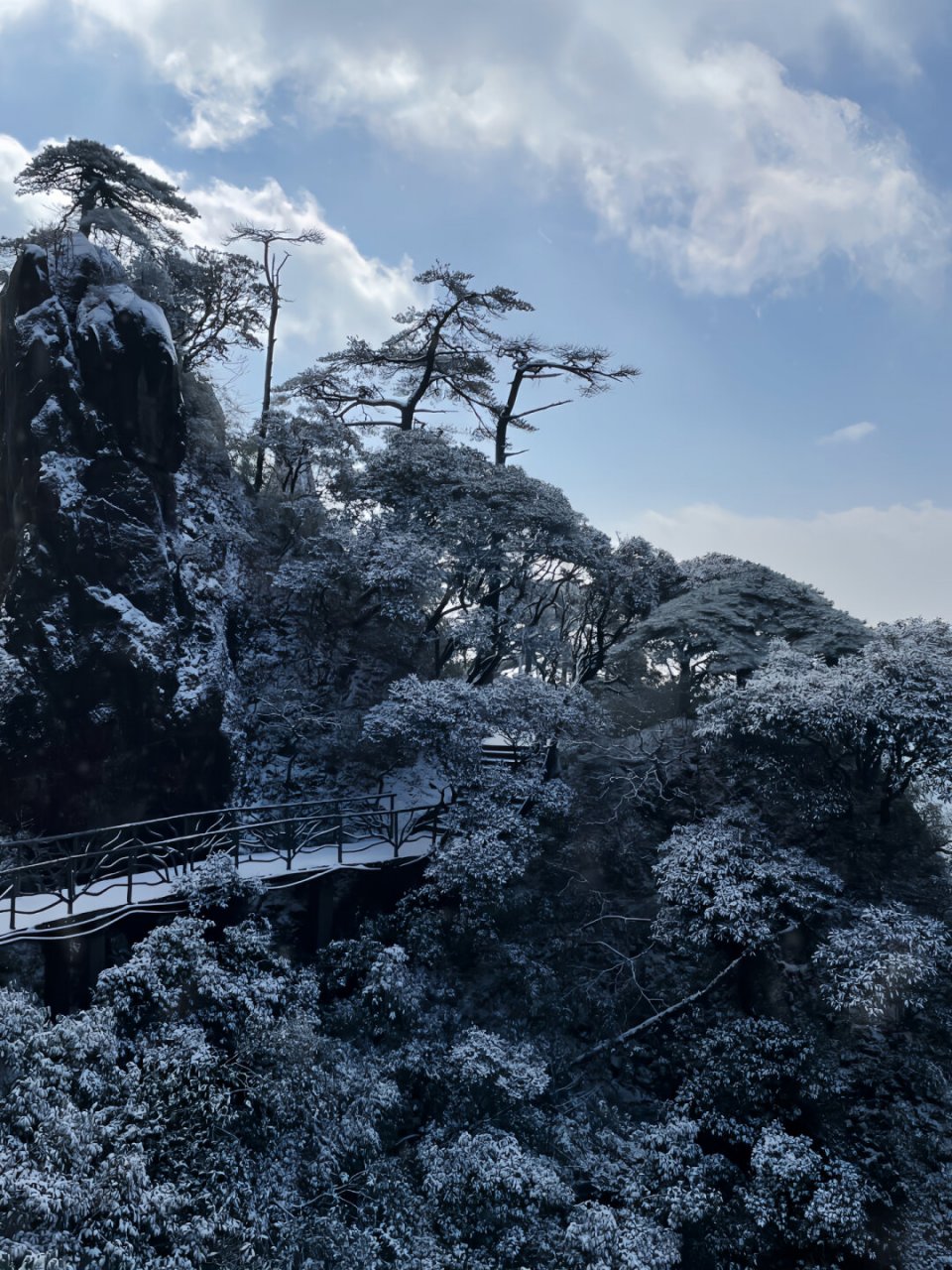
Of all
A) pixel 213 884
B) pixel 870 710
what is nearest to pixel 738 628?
pixel 870 710

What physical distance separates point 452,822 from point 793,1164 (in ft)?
23.5

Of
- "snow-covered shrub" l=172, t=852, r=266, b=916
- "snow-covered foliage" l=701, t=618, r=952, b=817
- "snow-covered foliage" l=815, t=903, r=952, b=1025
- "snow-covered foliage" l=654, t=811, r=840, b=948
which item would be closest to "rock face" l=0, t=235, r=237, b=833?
"snow-covered shrub" l=172, t=852, r=266, b=916

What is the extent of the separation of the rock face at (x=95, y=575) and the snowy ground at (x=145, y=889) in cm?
300

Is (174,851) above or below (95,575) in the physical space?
below

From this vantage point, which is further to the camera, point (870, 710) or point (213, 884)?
point (870, 710)

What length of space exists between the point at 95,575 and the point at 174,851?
653cm

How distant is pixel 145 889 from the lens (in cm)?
1238

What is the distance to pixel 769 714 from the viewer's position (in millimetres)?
14234

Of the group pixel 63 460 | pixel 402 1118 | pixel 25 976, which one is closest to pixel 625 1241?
pixel 402 1118

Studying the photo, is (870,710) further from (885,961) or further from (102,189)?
(102,189)

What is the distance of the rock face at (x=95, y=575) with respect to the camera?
15297mm

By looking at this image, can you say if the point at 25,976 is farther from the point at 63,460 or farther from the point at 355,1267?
the point at 63,460

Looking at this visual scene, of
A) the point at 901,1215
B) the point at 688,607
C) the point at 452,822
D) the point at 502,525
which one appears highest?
the point at 502,525

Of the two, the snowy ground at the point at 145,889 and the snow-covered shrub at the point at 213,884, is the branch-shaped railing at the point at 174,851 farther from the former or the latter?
the snow-covered shrub at the point at 213,884
